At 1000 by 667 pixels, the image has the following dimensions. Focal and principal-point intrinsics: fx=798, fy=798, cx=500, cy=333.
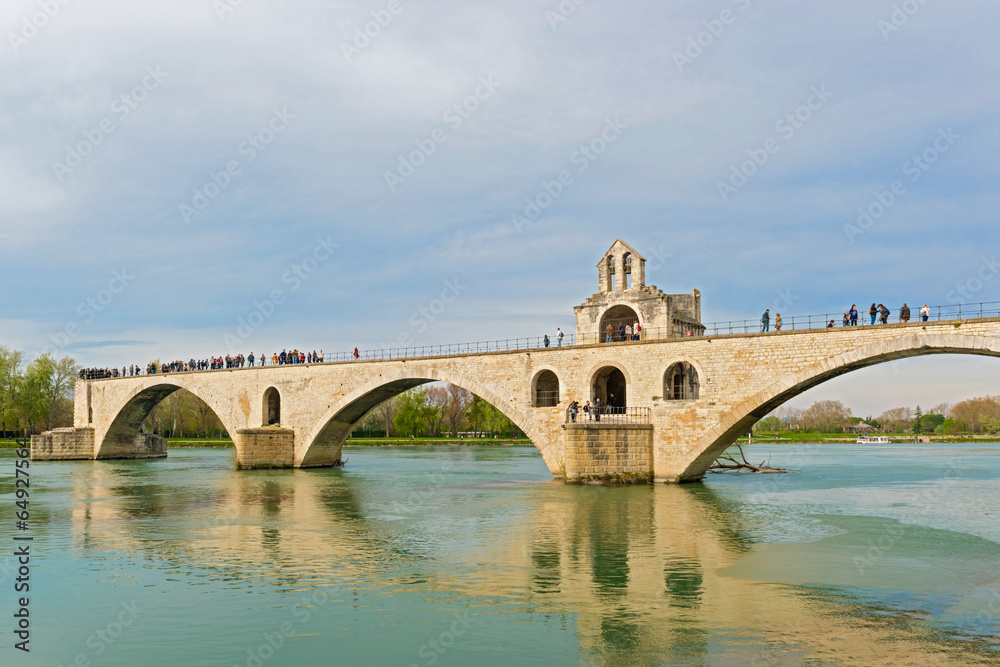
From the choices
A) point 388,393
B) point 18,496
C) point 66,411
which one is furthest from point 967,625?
point 66,411

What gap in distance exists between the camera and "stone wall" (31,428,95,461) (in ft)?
180

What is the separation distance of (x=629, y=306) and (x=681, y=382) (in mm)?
3732

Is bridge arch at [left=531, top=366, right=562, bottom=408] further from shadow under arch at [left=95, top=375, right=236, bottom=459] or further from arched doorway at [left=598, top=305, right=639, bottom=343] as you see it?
shadow under arch at [left=95, top=375, right=236, bottom=459]

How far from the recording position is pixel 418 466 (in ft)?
148

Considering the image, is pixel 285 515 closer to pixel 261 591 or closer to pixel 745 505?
pixel 261 591

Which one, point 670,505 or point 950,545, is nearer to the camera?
point 950,545

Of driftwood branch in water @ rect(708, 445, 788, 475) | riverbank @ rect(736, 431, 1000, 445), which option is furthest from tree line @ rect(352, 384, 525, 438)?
driftwood branch in water @ rect(708, 445, 788, 475)

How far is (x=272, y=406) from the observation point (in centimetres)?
4491

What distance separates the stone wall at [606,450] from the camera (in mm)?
28438

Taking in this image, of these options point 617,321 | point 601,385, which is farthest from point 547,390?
point 617,321

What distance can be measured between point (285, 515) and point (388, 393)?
18.9m

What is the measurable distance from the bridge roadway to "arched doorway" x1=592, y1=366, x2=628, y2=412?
0.60 ft

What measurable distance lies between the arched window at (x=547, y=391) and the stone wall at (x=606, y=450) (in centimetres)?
549

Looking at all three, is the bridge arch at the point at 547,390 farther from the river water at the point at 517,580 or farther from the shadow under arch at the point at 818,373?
the shadow under arch at the point at 818,373
